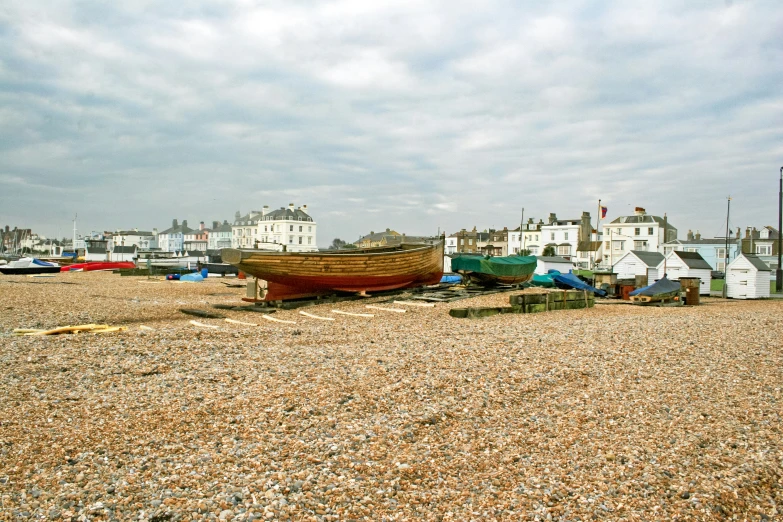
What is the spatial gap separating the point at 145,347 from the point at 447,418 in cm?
581

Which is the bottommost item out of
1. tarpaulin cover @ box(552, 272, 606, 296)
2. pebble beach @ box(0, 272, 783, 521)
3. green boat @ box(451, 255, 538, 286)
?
pebble beach @ box(0, 272, 783, 521)

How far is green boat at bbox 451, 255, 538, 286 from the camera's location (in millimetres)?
23500

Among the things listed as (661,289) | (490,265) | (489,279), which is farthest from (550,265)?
(490,265)

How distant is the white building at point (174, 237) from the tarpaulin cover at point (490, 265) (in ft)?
354

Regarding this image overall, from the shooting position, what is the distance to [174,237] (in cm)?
A: 12262

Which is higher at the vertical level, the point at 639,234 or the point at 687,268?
the point at 639,234

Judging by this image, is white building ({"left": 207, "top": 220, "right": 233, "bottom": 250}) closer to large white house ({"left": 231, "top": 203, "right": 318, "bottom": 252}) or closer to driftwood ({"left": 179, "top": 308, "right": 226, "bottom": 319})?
large white house ({"left": 231, "top": 203, "right": 318, "bottom": 252})

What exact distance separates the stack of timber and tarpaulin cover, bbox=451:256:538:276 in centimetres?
475

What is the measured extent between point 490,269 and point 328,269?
964cm

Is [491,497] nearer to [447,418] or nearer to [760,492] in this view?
[447,418]

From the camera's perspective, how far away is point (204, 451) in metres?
4.72

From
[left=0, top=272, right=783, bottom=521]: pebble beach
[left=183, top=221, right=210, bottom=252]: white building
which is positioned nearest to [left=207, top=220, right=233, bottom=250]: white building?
[left=183, top=221, right=210, bottom=252]: white building

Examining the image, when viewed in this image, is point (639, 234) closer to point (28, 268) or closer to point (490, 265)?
point (490, 265)

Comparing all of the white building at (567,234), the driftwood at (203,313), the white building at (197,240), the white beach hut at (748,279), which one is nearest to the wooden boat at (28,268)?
the driftwood at (203,313)
